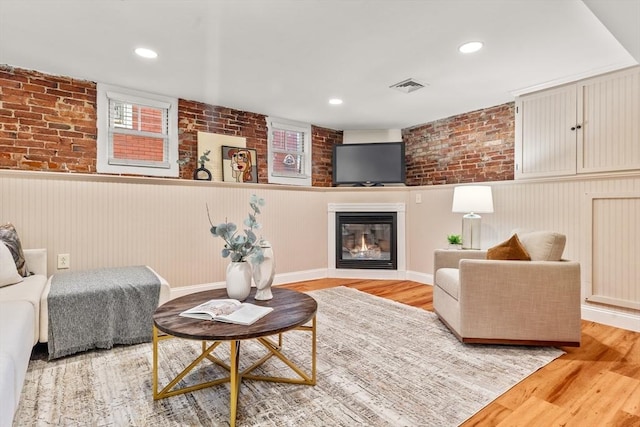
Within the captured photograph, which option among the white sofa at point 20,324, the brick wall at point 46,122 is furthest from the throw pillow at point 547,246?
the brick wall at point 46,122

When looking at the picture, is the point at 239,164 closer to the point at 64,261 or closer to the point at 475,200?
the point at 64,261

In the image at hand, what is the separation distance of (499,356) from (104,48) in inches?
140

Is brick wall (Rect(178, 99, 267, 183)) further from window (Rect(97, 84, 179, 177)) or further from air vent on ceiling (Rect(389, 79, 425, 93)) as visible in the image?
air vent on ceiling (Rect(389, 79, 425, 93))

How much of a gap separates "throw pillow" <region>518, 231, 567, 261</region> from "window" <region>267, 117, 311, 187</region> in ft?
9.72

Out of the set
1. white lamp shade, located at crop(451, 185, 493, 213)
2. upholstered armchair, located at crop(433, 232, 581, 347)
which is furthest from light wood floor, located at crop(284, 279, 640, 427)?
white lamp shade, located at crop(451, 185, 493, 213)

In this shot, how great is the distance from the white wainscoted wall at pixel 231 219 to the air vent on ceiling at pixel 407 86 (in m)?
1.33

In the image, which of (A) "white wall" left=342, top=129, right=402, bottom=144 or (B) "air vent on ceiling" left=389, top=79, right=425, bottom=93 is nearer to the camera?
(B) "air vent on ceiling" left=389, top=79, right=425, bottom=93

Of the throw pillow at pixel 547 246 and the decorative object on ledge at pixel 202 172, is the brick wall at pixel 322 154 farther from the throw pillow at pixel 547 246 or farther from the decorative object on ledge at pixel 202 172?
the throw pillow at pixel 547 246

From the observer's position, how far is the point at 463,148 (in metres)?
4.21

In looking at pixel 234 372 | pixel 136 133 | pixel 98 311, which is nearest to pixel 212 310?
pixel 234 372

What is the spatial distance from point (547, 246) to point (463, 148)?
2.21 meters

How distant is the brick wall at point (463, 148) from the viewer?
3805 millimetres

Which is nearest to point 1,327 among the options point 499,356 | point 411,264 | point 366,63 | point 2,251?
point 2,251

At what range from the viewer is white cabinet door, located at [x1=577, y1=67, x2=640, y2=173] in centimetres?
266
